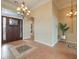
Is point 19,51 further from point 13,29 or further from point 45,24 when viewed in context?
point 13,29

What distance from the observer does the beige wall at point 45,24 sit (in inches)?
241

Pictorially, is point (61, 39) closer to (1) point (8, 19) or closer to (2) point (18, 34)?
(2) point (18, 34)

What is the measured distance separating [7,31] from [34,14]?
9.49 ft

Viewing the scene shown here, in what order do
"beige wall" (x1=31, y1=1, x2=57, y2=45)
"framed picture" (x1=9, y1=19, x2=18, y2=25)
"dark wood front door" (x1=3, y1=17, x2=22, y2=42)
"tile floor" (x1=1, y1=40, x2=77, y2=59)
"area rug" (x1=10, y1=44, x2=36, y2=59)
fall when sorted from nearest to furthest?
"tile floor" (x1=1, y1=40, x2=77, y2=59)
"area rug" (x1=10, y1=44, x2=36, y2=59)
"beige wall" (x1=31, y1=1, x2=57, y2=45)
"dark wood front door" (x1=3, y1=17, x2=22, y2=42)
"framed picture" (x1=9, y1=19, x2=18, y2=25)

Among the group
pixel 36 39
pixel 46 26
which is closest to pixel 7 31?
pixel 36 39

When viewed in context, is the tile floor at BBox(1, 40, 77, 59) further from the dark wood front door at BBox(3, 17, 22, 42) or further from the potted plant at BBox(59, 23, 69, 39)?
the potted plant at BBox(59, 23, 69, 39)

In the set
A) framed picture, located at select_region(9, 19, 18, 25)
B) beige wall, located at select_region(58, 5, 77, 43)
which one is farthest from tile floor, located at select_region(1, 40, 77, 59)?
framed picture, located at select_region(9, 19, 18, 25)

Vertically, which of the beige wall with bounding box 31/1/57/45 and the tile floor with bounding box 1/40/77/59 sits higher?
the beige wall with bounding box 31/1/57/45

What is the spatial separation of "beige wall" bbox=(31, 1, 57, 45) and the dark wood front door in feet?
6.08

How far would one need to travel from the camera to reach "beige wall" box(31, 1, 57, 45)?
6109mm

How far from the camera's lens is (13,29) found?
25.7ft

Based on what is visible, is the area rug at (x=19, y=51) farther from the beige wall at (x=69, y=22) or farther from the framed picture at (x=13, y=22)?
the beige wall at (x=69, y=22)

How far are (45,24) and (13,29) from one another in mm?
3068

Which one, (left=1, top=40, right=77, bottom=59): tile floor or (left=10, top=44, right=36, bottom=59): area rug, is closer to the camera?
(left=1, top=40, right=77, bottom=59): tile floor
